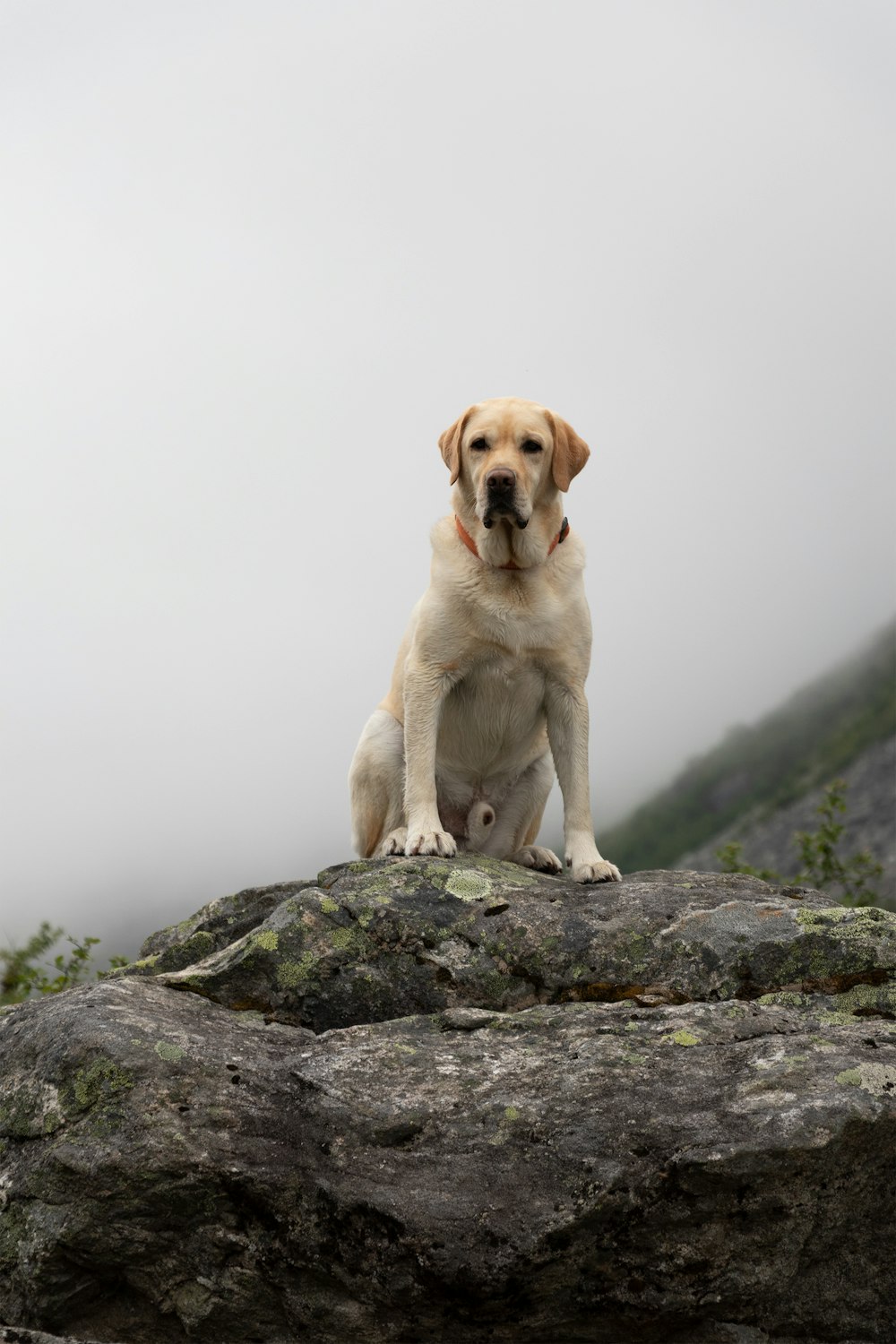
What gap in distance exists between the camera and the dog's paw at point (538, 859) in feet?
35.1

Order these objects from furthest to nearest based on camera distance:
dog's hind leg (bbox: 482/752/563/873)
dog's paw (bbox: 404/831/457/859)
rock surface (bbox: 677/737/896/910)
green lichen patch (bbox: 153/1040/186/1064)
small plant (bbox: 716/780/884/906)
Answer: rock surface (bbox: 677/737/896/910) → small plant (bbox: 716/780/884/906) → dog's hind leg (bbox: 482/752/563/873) → dog's paw (bbox: 404/831/457/859) → green lichen patch (bbox: 153/1040/186/1064)

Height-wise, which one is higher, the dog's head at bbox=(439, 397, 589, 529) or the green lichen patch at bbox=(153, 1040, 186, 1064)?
the dog's head at bbox=(439, 397, 589, 529)

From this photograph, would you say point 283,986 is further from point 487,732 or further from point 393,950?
point 487,732

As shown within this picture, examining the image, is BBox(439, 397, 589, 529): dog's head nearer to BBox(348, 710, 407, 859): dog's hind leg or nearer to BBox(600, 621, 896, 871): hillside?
BBox(348, 710, 407, 859): dog's hind leg

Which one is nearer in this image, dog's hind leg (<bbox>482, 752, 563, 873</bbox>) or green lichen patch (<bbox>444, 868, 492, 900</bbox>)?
green lichen patch (<bbox>444, 868, 492, 900</bbox>)

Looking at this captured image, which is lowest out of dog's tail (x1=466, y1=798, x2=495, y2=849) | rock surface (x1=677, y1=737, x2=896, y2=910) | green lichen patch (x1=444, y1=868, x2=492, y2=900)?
green lichen patch (x1=444, y1=868, x2=492, y2=900)

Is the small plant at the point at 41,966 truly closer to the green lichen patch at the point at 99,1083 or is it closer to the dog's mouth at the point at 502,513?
the dog's mouth at the point at 502,513

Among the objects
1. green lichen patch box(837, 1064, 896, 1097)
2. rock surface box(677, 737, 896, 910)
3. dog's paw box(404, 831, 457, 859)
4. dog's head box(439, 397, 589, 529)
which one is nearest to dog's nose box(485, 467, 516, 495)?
dog's head box(439, 397, 589, 529)

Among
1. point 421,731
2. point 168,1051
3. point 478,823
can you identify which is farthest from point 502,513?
point 168,1051

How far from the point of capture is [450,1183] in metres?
5.72

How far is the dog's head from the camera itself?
9.83 m

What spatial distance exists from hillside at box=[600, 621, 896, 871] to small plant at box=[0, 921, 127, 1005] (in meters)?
106

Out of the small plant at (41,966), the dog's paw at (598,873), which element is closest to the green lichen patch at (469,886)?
the dog's paw at (598,873)

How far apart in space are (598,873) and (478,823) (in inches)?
59.5
